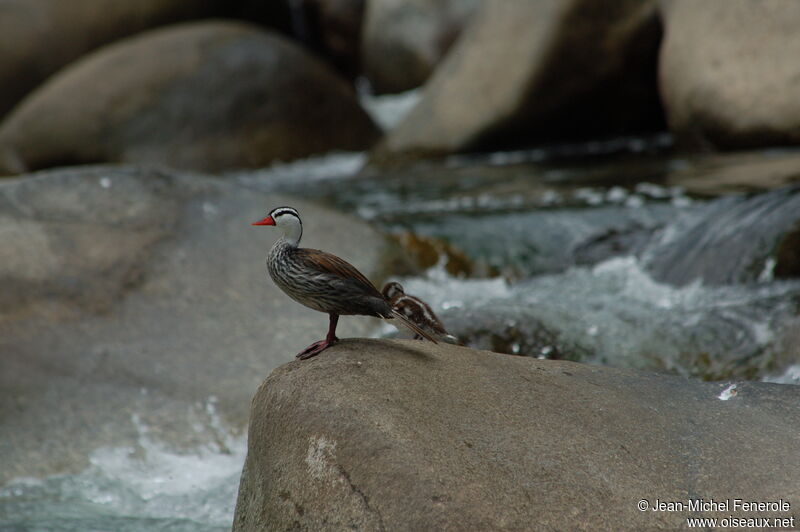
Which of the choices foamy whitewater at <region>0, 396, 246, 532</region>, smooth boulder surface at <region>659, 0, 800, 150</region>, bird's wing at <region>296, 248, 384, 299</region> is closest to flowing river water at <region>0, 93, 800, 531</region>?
foamy whitewater at <region>0, 396, 246, 532</region>

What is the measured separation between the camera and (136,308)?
4934 mm

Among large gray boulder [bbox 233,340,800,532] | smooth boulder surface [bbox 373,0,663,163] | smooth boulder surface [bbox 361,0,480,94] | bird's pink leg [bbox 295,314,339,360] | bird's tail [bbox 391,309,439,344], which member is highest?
smooth boulder surface [bbox 361,0,480,94]

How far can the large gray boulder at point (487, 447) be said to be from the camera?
2580 millimetres

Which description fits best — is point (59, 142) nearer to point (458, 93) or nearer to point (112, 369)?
point (458, 93)

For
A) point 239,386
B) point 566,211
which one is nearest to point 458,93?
point 566,211

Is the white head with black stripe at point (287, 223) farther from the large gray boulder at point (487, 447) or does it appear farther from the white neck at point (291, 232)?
the large gray boulder at point (487, 447)

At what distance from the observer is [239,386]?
15.0 ft

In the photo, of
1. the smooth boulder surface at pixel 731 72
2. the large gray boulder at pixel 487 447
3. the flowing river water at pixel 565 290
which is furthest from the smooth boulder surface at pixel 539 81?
the large gray boulder at pixel 487 447

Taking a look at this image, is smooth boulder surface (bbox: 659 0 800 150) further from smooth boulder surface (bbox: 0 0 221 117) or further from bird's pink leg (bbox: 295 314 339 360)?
A: smooth boulder surface (bbox: 0 0 221 117)

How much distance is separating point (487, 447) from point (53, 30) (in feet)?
41.4

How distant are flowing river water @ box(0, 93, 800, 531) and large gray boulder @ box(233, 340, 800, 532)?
1161 mm

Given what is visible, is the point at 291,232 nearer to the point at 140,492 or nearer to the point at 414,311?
the point at 414,311

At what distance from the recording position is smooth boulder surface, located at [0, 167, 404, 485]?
4383mm

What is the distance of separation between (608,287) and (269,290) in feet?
7.00
